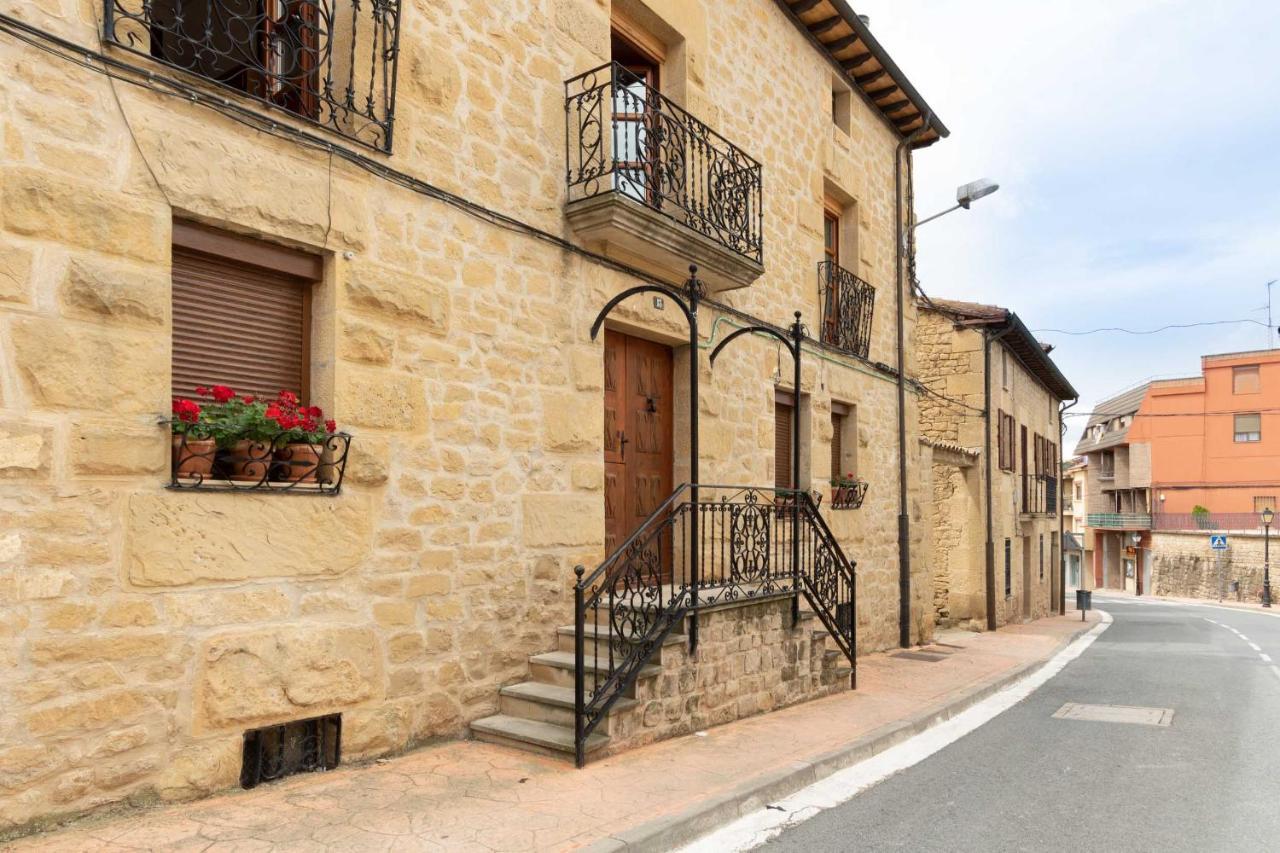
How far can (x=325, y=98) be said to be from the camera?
472cm

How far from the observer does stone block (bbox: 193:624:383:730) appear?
416cm

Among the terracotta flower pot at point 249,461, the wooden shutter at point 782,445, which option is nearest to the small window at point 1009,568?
the wooden shutter at point 782,445

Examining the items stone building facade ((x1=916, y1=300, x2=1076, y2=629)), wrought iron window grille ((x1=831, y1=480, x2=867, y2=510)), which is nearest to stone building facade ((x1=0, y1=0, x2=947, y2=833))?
wrought iron window grille ((x1=831, y1=480, x2=867, y2=510))

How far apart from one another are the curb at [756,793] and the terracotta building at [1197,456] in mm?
40379

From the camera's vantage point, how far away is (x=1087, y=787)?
5.22m

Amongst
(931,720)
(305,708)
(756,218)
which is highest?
(756,218)

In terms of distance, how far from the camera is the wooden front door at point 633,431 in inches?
287

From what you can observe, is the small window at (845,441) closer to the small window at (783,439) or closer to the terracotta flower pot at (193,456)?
the small window at (783,439)

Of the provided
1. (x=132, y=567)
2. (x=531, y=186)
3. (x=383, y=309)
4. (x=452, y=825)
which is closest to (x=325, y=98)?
(x=383, y=309)

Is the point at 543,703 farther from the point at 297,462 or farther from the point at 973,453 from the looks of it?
the point at 973,453

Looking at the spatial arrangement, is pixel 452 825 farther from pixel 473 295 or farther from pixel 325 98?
pixel 325 98

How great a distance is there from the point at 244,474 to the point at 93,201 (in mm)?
1401

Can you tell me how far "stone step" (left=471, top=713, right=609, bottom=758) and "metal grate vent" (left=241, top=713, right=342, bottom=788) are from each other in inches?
37.7

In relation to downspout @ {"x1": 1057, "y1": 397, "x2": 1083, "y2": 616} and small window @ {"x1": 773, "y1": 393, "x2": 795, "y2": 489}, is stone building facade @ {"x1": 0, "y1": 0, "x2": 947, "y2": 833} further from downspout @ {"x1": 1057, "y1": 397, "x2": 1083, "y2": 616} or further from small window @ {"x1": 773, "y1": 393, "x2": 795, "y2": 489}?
downspout @ {"x1": 1057, "y1": 397, "x2": 1083, "y2": 616}
